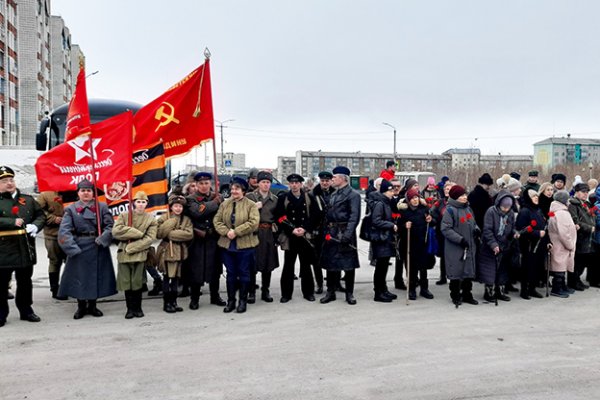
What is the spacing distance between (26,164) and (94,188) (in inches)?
504

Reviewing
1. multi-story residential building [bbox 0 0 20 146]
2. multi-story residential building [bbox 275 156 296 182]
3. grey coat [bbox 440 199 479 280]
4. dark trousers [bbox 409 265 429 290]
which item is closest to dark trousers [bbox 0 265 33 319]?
dark trousers [bbox 409 265 429 290]

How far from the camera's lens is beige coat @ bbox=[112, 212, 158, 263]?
6.15m

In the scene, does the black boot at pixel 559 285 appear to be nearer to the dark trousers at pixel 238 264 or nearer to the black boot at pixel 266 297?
the black boot at pixel 266 297

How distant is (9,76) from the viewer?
143 feet

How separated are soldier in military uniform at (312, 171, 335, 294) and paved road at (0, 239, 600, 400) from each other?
727 mm

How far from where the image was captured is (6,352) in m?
4.91

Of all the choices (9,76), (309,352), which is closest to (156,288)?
(309,352)

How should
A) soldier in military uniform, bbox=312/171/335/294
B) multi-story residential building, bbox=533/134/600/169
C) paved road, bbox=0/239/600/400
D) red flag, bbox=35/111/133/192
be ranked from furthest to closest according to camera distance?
multi-story residential building, bbox=533/134/600/169 → soldier in military uniform, bbox=312/171/335/294 → red flag, bbox=35/111/133/192 → paved road, bbox=0/239/600/400

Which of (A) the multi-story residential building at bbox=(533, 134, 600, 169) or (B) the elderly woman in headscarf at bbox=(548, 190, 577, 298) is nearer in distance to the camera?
(B) the elderly woman in headscarf at bbox=(548, 190, 577, 298)

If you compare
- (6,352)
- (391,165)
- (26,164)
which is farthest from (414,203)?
(26,164)

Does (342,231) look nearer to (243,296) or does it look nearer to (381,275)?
(381,275)

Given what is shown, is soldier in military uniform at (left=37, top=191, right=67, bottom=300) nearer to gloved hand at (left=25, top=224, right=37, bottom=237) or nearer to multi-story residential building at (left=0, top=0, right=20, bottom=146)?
gloved hand at (left=25, top=224, right=37, bottom=237)

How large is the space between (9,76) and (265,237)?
46788mm

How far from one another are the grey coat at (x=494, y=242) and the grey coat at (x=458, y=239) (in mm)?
217
